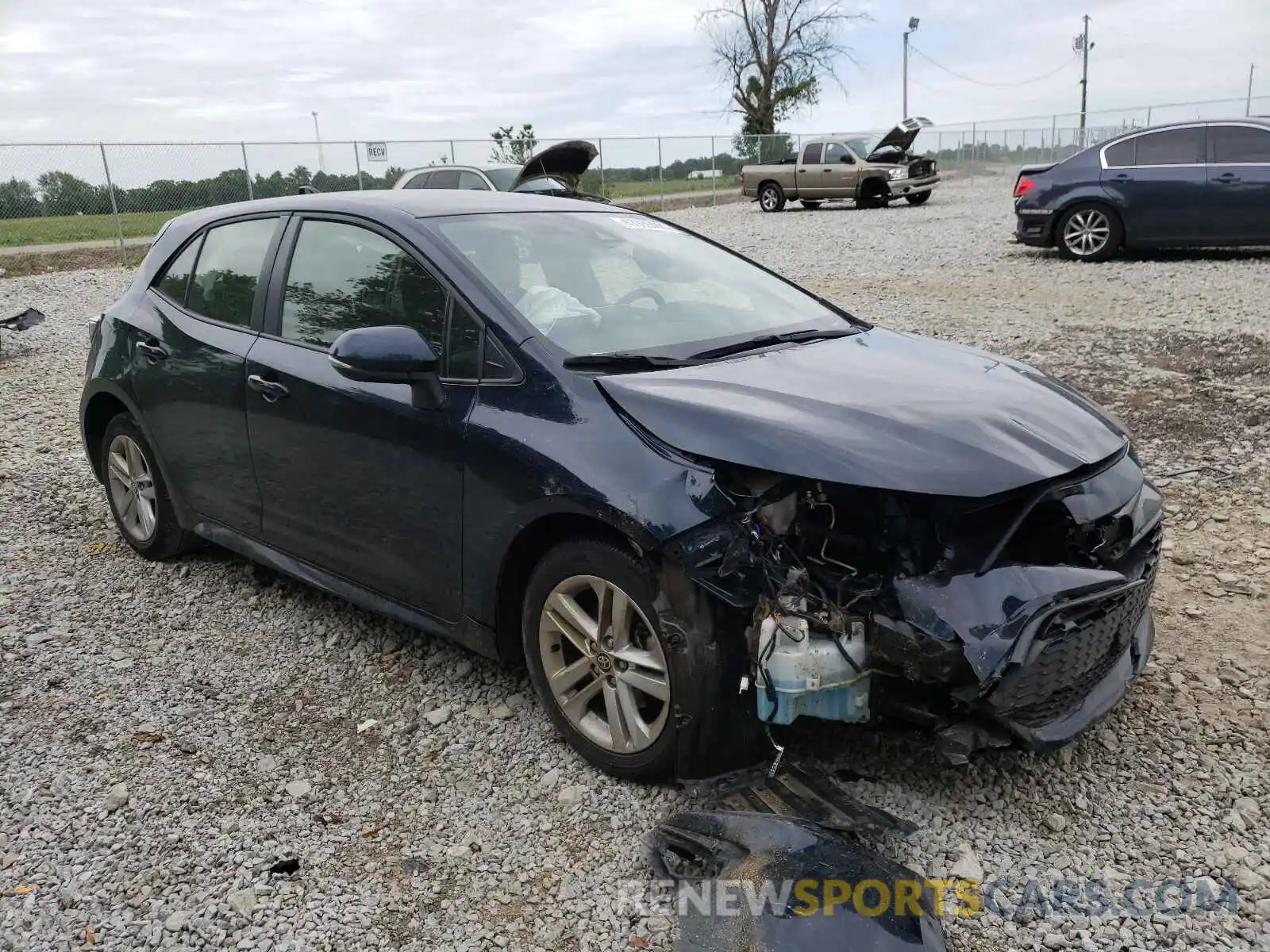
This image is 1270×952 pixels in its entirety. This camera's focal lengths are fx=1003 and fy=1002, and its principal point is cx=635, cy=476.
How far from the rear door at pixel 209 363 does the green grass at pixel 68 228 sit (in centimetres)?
1544

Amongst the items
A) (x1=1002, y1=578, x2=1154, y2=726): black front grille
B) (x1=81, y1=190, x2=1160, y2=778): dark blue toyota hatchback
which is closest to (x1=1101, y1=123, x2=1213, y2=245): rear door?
(x1=81, y1=190, x2=1160, y2=778): dark blue toyota hatchback

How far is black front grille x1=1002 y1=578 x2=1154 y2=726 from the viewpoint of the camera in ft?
8.15

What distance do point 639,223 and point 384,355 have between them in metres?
1.51

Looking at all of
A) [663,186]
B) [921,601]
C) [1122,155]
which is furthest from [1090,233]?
[663,186]

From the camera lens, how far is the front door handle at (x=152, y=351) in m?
4.35

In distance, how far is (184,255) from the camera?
454 centimetres

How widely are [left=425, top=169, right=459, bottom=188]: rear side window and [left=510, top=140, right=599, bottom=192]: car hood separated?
405 centimetres

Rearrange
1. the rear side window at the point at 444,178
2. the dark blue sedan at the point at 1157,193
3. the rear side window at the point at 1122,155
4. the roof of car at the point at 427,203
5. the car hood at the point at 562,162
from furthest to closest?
the rear side window at the point at 444,178, the rear side window at the point at 1122,155, the dark blue sedan at the point at 1157,193, the car hood at the point at 562,162, the roof of car at the point at 427,203

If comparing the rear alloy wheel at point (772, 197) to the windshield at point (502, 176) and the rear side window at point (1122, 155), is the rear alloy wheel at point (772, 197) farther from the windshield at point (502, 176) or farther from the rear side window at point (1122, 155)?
the rear side window at point (1122, 155)

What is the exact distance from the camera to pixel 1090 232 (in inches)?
490

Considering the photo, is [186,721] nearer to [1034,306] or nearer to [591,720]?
[591,720]

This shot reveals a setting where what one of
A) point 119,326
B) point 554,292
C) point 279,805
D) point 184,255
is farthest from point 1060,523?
point 119,326

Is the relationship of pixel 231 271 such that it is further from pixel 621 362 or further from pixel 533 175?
pixel 533 175

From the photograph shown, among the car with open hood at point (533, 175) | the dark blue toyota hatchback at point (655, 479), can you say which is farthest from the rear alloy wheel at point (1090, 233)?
the dark blue toyota hatchback at point (655, 479)
